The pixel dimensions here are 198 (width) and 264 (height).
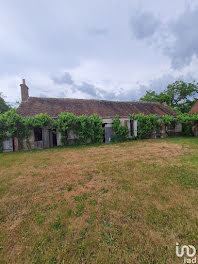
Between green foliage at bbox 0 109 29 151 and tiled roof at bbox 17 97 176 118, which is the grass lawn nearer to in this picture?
green foliage at bbox 0 109 29 151

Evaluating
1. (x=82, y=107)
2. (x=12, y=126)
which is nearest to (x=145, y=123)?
(x=82, y=107)

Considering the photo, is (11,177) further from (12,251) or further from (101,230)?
(101,230)

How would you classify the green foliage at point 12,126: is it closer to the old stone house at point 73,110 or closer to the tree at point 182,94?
the old stone house at point 73,110

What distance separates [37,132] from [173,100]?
26404 millimetres

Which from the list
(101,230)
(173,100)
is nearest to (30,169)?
(101,230)

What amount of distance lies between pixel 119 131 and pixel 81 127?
357 centimetres

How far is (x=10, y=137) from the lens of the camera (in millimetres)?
8430

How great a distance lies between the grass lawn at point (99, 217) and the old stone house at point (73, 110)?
5.80 metres

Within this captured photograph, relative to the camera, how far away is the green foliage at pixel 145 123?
10619mm

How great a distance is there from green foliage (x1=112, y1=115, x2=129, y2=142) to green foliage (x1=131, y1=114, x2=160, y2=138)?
4.70ft

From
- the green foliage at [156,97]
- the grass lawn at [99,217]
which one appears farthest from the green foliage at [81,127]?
the green foliage at [156,97]

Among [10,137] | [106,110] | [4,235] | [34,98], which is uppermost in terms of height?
[34,98]

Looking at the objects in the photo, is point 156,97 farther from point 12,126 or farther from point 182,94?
→ point 12,126

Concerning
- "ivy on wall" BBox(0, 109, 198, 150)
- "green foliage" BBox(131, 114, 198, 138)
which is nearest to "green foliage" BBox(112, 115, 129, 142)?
"ivy on wall" BBox(0, 109, 198, 150)
